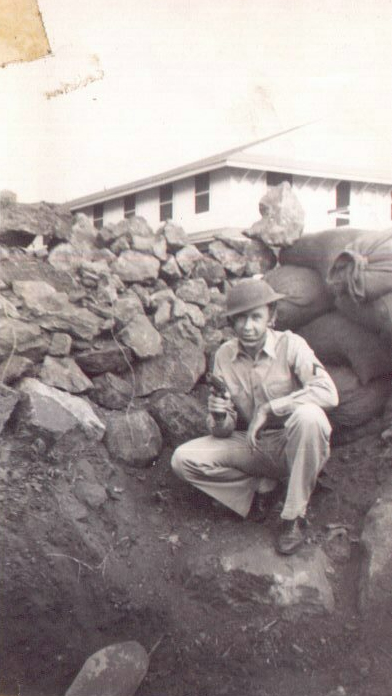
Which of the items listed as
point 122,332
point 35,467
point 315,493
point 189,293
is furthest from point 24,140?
point 315,493

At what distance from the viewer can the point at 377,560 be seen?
11.7 ft

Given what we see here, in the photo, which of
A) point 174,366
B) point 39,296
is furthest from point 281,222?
point 39,296

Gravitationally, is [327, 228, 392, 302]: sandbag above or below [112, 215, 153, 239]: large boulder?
above

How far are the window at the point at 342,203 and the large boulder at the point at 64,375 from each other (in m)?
3.30

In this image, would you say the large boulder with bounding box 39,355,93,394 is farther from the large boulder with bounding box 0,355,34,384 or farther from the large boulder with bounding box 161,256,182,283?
the large boulder with bounding box 161,256,182,283

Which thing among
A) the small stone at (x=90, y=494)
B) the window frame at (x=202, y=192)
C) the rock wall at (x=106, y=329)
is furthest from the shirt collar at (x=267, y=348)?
the window frame at (x=202, y=192)

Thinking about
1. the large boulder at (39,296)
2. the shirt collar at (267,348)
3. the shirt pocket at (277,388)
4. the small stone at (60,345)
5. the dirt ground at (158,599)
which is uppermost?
the shirt collar at (267,348)

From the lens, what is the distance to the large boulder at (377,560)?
11.4 ft

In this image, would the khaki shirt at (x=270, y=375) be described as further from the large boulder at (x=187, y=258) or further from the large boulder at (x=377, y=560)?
the large boulder at (x=187, y=258)

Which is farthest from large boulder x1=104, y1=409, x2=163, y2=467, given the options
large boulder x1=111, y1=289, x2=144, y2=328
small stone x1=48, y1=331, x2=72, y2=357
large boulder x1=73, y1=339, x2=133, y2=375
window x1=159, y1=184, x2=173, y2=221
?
window x1=159, y1=184, x2=173, y2=221

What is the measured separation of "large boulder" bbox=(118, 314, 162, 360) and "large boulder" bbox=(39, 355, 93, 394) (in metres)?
0.44

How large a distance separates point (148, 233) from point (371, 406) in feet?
9.05

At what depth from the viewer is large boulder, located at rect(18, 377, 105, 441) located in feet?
13.8

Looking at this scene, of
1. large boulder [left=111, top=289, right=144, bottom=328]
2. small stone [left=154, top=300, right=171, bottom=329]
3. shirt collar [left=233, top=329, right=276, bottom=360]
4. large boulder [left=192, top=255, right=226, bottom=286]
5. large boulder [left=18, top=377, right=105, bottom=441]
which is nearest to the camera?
shirt collar [left=233, top=329, right=276, bottom=360]
